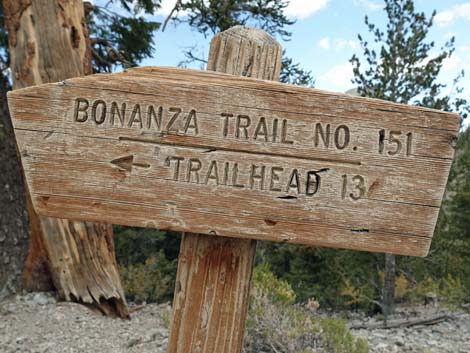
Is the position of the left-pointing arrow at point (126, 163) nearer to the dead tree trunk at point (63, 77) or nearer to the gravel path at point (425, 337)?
the gravel path at point (425, 337)

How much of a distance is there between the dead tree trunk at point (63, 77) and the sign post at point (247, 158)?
3724 millimetres

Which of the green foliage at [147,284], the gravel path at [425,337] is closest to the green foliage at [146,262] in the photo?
the green foliage at [147,284]

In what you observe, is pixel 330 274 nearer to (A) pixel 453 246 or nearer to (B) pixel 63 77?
(A) pixel 453 246

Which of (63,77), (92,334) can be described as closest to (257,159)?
(92,334)

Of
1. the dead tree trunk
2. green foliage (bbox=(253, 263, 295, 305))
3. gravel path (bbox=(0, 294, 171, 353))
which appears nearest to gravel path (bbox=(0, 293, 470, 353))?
gravel path (bbox=(0, 294, 171, 353))

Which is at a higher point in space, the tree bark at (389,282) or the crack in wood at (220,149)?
the crack in wood at (220,149)

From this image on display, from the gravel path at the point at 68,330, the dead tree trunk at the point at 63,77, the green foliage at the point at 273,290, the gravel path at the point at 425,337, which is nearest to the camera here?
the gravel path at the point at 68,330

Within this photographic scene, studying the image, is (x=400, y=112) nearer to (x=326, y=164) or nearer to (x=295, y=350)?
(x=326, y=164)

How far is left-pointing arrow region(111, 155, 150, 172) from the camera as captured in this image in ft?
4.18

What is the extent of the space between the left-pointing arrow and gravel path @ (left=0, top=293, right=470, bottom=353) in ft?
9.79

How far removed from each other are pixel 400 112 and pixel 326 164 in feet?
0.81

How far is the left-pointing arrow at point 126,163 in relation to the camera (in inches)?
50.1

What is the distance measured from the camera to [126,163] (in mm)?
1278

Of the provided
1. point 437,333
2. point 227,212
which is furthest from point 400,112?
point 437,333
